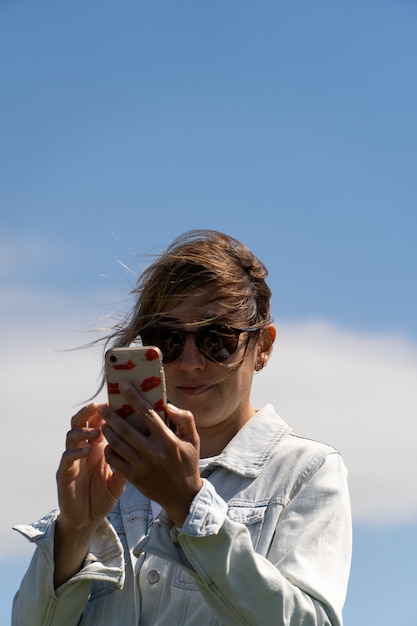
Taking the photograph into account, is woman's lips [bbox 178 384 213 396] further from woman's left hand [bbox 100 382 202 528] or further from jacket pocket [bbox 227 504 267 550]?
woman's left hand [bbox 100 382 202 528]

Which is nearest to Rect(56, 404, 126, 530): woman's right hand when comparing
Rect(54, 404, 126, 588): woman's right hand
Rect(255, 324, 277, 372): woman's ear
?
Rect(54, 404, 126, 588): woman's right hand

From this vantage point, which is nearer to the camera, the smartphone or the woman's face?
the smartphone

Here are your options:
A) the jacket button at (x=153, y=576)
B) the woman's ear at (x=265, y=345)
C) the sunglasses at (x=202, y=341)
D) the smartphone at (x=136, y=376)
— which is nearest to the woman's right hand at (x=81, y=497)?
the jacket button at (x=153, y=576)

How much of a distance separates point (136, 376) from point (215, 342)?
951 mm

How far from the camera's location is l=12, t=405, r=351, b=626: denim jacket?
383 cm

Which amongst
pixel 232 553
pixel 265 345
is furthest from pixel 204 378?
pixel 232 553

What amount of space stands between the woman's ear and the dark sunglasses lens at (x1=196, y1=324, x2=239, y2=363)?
0.35 m

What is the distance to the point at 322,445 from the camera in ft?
16.0

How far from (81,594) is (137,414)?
3.74 ft

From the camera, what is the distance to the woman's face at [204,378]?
15.8ft

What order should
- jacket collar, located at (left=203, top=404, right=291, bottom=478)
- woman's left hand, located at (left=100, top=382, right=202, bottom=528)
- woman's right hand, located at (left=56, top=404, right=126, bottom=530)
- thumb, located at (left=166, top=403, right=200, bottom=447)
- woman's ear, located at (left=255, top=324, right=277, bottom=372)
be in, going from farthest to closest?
1. woman's ear, located at (left=255, top=324, right=277, bottom=372)
2. jacket collar, located at (left=203, top=404, right=291, bottom=478)
3. woman's right hand, located at (left=56, top=404, right=126, bottom=530)
4. thumb, located at (left=166, top=403, right=200, bottom=447)
5. woman's left hand, located at (left=100, top=382, right=202, bottom=528)

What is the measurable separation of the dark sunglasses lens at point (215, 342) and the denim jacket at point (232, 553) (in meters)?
0.40

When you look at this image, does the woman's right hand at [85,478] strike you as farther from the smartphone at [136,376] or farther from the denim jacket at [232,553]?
the smartphone at [136,376]

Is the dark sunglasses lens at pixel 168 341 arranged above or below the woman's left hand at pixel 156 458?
above
